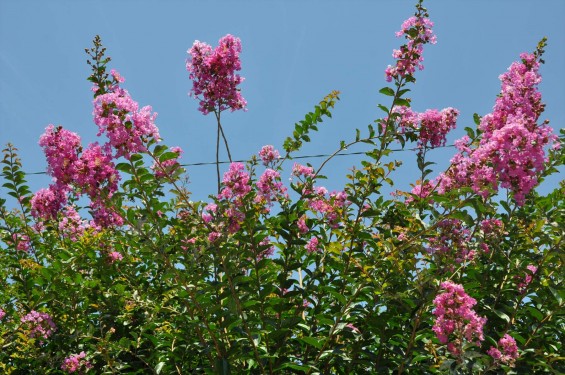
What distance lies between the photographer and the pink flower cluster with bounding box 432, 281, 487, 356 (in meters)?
2.87

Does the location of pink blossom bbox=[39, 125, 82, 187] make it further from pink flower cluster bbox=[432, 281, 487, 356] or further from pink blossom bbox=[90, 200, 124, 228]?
pink flower cluster bbox=[432, 281, 487, 356]

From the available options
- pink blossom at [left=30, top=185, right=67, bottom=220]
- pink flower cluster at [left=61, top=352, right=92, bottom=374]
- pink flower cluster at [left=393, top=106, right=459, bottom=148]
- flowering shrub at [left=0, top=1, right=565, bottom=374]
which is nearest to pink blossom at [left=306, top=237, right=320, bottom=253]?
flowering shrub at [left=0, top=1, right=565, bottom=374]

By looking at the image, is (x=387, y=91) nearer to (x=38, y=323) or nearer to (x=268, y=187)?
(x=268, y=187)

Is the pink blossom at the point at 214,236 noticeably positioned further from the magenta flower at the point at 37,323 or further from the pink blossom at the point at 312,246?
the magenta flower at the point at 37,323

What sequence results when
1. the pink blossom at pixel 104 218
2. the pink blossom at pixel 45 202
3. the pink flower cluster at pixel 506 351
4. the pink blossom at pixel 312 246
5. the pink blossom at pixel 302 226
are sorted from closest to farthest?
the pink flower cluster at pixel 506 351 < the pink blossom at pixel 302 226 < the pink blossom at pixel 312 246 < the pink blossom at pixel 104 218 < the pink blossom at pixel 45 202

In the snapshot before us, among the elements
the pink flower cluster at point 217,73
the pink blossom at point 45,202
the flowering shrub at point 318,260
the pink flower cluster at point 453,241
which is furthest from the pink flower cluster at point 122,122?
the pink blossom at point 45,202

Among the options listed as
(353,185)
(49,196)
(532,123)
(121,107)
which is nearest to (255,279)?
(353,185)

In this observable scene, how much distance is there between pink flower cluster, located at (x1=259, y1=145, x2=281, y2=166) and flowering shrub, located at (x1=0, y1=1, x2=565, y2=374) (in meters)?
0.01

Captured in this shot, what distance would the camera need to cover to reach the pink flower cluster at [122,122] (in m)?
3.51

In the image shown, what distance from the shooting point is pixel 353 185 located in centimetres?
395

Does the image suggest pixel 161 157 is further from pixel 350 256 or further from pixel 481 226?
pixel 481 226

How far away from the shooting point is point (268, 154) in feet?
15.1

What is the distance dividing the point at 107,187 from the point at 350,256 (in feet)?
4.91

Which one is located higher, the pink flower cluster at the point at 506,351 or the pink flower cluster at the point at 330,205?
the pink flower cluster at the point at 330,205
